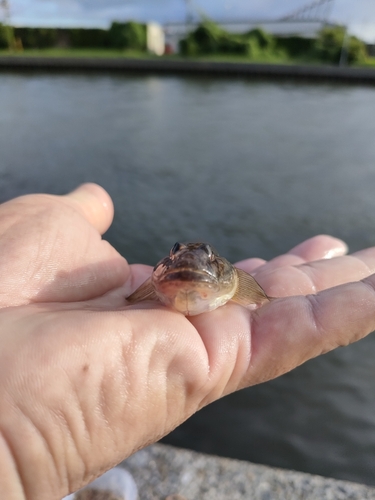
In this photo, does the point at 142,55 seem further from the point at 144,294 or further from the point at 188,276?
the point at 188,276

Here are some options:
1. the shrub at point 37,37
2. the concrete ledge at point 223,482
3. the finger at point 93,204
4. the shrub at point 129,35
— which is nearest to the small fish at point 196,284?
the finger at point 93,204

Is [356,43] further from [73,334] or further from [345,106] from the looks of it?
[73,334]

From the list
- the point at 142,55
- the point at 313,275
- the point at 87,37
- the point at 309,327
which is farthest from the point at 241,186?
the point at 87,37

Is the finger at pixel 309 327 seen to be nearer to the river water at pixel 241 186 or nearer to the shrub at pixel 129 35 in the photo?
the river water at pixel 241 186

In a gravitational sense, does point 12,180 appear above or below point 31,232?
below

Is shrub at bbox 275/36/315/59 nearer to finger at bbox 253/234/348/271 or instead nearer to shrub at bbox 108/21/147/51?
shrub at bbox 108/21/147/51

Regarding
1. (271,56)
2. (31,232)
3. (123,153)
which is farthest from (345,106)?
(271,56)

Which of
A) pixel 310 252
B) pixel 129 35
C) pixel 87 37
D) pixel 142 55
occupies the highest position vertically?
pixel 129 35
